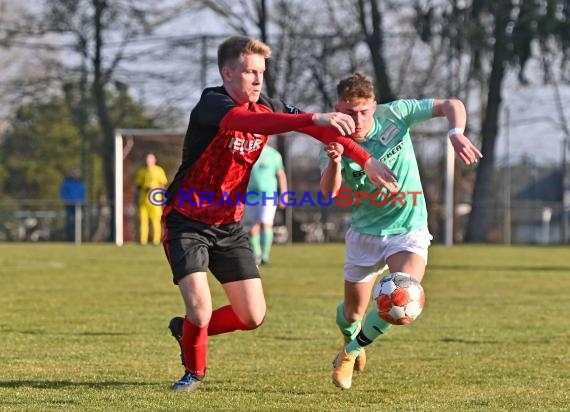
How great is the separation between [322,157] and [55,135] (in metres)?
25.3

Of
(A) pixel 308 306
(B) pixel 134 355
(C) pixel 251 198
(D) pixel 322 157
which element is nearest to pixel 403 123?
(D) pixel 322 157

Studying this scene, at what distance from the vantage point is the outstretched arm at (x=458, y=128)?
540 cm

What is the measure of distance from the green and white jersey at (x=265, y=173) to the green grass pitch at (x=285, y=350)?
74.6 inches

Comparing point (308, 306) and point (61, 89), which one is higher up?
point (61, 89)

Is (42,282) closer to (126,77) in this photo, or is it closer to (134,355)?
(134,355)

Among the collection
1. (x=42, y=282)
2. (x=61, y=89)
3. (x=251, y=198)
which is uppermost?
(x=61, y=89)

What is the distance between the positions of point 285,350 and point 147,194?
1686cm

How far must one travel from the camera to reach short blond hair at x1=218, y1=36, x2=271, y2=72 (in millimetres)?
5684

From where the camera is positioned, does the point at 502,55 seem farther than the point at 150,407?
Yes

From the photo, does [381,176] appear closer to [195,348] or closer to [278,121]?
[278,121]

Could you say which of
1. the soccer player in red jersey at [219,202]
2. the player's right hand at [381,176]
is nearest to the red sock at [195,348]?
the soccer player in red jersey at [219,202]

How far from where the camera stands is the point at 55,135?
3095cm

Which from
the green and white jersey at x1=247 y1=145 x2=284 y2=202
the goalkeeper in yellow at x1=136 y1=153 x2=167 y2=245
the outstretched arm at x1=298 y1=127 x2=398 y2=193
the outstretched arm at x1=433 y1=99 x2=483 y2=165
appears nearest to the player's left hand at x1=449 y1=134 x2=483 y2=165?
the outstretched arm at x1=433 y1=99 x2=483 y2=165

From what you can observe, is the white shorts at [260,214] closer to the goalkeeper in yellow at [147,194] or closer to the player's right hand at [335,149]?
the goalkeeper in yellow at [147,194]
